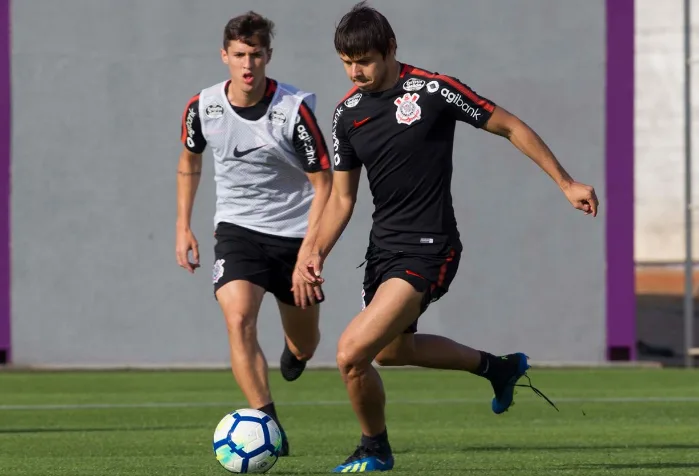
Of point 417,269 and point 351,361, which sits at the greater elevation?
point 417,269

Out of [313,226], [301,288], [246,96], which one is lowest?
[301,288]

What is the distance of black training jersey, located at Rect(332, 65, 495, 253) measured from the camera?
712 centimetres

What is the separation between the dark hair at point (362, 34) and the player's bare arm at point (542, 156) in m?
0.63

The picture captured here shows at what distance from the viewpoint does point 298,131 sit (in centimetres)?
872

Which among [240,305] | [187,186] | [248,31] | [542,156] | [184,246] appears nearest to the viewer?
[542,156]

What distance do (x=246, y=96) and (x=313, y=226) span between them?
3.31 ft

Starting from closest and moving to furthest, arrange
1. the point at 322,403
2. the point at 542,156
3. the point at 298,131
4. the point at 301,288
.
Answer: the point at 542,156 < the point at 301,288 < the point at 298,131 < the point at 322,403

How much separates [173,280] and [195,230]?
2.26 feet

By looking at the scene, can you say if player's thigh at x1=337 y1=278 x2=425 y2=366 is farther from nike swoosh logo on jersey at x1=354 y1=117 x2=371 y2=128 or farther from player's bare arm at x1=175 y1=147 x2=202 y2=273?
player's bare arm at x1=175 y1=147 x2=202 y2=273

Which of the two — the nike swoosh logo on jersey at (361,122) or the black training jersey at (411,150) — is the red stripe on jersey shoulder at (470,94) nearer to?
the black training jersey at (411,150)

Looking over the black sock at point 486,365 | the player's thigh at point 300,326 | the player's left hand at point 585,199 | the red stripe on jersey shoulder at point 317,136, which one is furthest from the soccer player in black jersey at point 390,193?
the player's thigh at point 300,326

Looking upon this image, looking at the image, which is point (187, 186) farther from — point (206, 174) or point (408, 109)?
point (206, 174)

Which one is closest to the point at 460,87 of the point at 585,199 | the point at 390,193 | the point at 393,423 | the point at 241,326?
the point at 390,193

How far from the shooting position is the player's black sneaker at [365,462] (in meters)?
7.14
